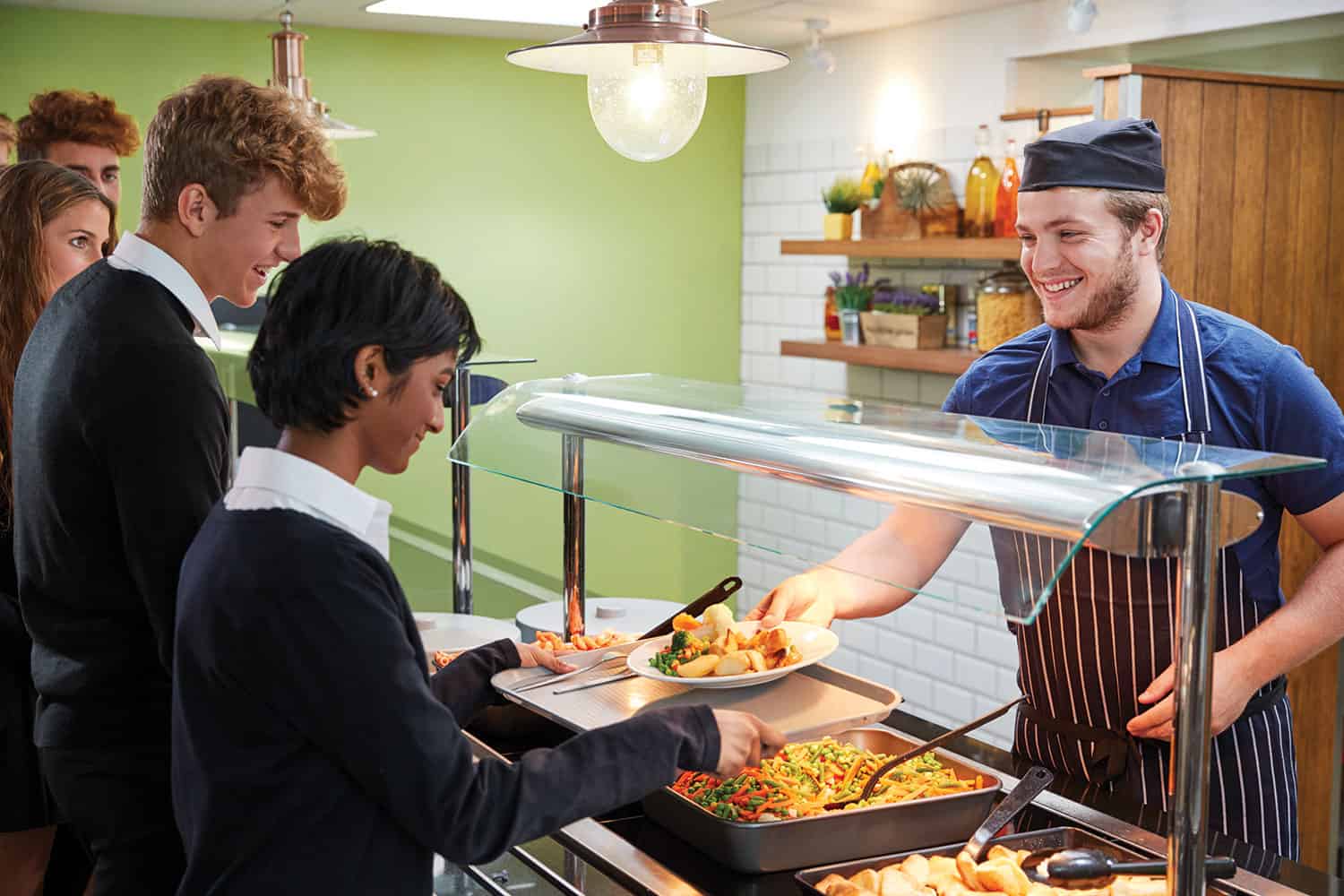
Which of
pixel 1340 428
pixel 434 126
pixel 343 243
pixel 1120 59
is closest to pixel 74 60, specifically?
pixel 434 126

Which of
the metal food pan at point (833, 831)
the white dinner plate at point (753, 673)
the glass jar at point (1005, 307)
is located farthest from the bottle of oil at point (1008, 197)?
the metal food pan at point (833, 831)

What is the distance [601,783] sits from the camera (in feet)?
4.27

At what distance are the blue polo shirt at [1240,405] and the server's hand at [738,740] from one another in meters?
0.93

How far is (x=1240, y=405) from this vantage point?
2053 mm

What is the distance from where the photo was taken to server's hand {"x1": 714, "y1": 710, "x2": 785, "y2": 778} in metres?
1.38

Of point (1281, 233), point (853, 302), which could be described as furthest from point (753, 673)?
point (853, 302)

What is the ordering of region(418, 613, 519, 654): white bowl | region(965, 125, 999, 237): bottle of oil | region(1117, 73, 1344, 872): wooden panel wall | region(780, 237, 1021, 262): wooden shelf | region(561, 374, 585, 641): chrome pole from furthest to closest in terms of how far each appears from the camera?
region(965, 125, 999, 237): bottle of oil
region(780, 237, 1021, 262): wooden shelf
region(1117, 73, 1344, 872): wooden panel wall
region(418, 613, 519, 654): white bowl
region(561, 374, 585, 641): chrome pole

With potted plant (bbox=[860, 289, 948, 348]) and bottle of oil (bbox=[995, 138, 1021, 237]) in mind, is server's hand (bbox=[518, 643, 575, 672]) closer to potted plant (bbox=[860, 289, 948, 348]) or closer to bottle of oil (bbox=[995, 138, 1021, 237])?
bottle of oil (bbox=[995, 138, 1021, 237])

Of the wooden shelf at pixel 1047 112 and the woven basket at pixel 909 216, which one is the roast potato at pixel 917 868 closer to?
the wooden shelf at pixel 1047 112

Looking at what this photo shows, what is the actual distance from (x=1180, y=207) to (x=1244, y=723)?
5.12 feet

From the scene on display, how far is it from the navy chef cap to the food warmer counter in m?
0.57

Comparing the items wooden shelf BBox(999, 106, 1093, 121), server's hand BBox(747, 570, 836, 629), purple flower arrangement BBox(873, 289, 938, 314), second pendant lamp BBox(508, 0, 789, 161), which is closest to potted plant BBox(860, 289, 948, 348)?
purple flower arrangement BBox(873, 289, 938, 314)

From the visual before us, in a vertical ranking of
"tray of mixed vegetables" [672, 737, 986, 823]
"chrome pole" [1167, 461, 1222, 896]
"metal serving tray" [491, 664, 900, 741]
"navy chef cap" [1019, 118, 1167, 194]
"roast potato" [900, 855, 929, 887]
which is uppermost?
"navy chef cap" [1019, 118, 1167, 194]

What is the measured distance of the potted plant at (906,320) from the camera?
4539mm
